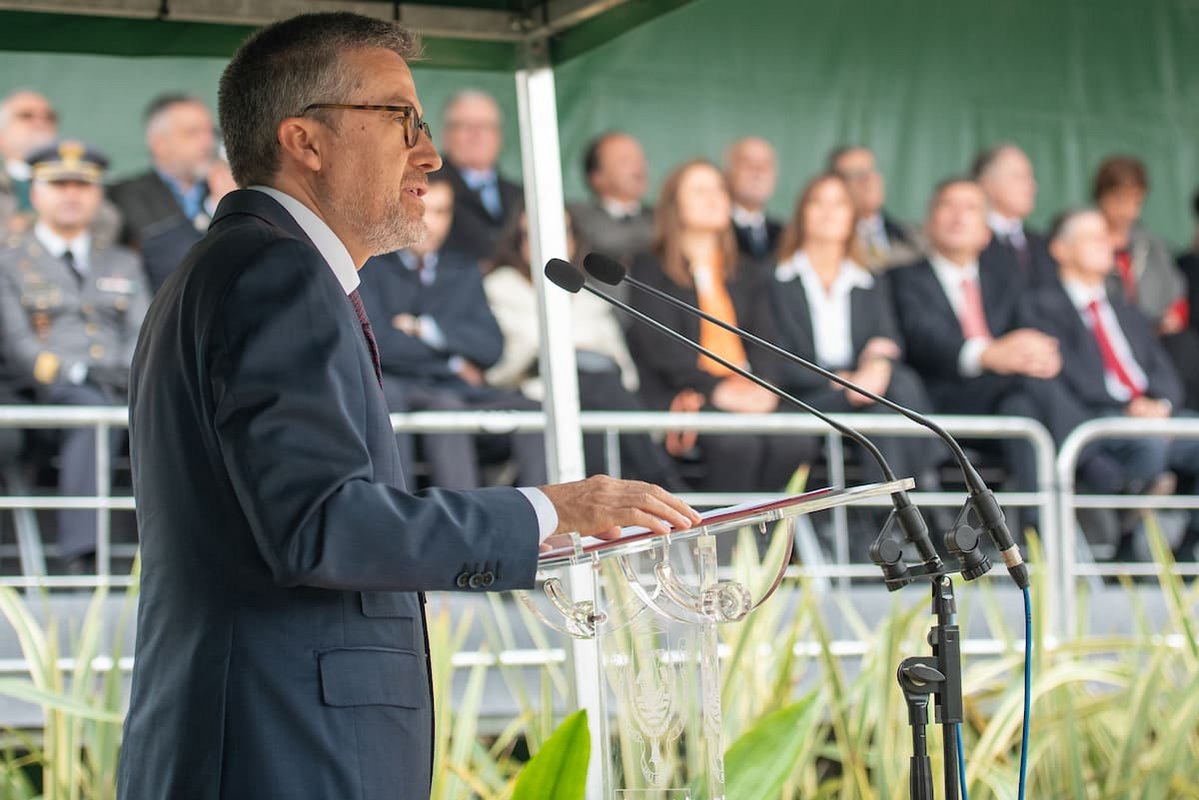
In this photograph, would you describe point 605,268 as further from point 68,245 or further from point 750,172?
point 750,172

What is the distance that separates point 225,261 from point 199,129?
349 centimetres

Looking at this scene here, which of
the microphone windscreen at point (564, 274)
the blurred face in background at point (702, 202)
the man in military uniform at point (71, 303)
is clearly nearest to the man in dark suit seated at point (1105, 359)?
the blurred face in background at point (702, 202)

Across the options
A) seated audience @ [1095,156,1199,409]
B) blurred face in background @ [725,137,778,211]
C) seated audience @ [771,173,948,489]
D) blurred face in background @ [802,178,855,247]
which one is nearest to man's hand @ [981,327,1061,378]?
seated audience @ [771,173,948,489]

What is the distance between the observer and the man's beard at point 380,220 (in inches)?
77.0

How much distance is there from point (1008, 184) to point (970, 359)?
83 cm

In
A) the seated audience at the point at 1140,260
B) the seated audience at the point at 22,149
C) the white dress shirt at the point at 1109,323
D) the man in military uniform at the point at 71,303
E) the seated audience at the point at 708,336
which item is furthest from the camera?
the seated audience at the point at 1140,260

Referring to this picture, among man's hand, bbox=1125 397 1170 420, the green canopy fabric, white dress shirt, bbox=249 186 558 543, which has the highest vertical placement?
the green canopy fabric

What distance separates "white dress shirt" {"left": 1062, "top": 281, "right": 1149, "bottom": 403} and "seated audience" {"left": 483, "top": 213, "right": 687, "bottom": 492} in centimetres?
198

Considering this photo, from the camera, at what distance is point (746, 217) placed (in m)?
6.05

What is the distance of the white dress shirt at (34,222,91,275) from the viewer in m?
4.94

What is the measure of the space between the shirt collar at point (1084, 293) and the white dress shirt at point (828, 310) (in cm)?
101

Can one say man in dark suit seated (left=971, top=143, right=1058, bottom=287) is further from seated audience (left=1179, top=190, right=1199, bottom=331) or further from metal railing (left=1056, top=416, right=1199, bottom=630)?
metal railing (left=1056, top=416, right=1199, bottom=630)

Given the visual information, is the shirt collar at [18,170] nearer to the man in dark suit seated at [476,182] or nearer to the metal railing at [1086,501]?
the man in dark suit seated at [476,182]

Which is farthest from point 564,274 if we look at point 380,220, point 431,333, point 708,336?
point 708,336
